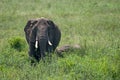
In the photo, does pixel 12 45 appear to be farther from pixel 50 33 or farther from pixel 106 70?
pixel 106 70

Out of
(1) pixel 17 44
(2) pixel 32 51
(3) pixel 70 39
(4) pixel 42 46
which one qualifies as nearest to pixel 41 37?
(4) pixel 42 46

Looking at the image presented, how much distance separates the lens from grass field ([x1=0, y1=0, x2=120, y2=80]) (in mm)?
8562

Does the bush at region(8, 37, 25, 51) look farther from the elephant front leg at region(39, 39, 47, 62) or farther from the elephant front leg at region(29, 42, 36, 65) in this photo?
the elephant front leg at region(39, 39, 47, 62)

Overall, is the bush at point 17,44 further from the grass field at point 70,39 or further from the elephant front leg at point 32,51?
the elephant front leg at point 32,51

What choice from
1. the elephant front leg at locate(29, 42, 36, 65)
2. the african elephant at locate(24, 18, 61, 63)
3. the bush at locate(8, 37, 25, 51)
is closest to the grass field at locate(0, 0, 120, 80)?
the bush at locate(8, 37, 25, 51)

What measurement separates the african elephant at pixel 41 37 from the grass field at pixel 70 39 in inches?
15.3

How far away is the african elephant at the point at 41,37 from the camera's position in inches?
395

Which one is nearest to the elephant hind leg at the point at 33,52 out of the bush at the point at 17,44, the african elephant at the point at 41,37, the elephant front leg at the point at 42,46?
the african elephant at the point at 41,37

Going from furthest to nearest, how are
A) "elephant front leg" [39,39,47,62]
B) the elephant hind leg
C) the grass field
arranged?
the elephant hind leg
"elephant front leg" [39,39,47,62]
the grass field

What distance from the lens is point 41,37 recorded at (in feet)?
32.6

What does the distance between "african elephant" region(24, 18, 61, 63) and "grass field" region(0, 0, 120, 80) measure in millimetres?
387

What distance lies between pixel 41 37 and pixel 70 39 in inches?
168

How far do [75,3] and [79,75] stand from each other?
47.1 feet

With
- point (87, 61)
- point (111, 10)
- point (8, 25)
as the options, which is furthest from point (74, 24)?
point (87, 61)
